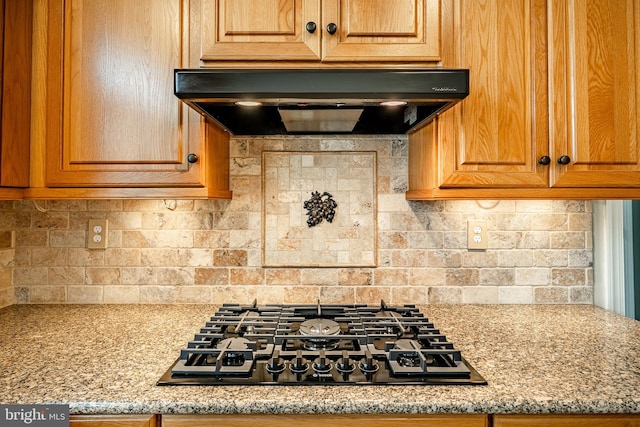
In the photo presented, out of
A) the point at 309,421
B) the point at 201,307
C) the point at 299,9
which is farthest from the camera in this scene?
the point at 201,307

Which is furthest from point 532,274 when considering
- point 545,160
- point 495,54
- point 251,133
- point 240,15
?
point 240,15

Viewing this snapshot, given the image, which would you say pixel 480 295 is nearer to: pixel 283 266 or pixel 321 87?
pixel 283 266

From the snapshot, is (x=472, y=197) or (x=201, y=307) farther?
(x=201, y=307)

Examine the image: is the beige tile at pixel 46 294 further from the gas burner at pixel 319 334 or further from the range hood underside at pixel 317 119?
the gas burner at pixel 319 334

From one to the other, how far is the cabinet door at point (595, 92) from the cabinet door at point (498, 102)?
0.17 feet

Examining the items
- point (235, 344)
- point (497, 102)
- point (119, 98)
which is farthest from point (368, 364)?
point (119, 98)

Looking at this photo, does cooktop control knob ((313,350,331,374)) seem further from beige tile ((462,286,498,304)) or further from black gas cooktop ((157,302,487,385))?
beige tile ((462,286,498,304))

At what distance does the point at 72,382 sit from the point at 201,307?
0.70 meters

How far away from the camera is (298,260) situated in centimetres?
169

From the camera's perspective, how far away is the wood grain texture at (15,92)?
1291 mm

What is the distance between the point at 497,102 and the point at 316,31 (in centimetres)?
64

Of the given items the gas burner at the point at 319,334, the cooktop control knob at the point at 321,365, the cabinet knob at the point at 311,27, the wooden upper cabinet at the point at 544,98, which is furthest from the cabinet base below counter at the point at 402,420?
the cabinet knob at the point at 311,27

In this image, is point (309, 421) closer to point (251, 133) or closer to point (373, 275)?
point (373, 275)

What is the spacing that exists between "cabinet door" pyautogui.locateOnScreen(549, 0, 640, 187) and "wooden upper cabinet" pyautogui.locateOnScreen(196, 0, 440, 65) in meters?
0.44
